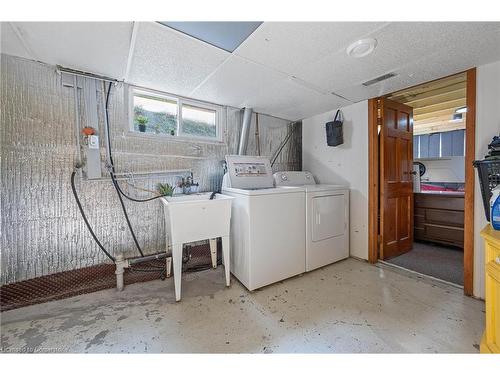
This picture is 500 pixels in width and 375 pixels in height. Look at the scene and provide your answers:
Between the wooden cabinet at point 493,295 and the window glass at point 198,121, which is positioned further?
the window glass at point 198,121

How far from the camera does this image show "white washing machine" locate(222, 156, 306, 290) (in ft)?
5.79

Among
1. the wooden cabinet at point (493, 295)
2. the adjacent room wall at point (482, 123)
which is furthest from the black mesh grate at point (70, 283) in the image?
the adjacent room wall at point (482, 123)

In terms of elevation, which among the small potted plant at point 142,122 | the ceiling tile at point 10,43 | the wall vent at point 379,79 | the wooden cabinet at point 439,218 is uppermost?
the ceiling tile at point 10,43

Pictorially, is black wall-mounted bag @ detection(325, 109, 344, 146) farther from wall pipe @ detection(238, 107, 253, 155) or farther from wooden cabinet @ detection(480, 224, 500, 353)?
wooden cabinet @ detection(480, 224, 500, 353)

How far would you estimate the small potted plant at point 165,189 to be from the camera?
6.86ft

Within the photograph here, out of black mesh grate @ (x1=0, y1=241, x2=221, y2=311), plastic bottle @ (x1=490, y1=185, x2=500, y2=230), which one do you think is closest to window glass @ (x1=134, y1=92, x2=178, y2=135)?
black mesh grate @ (x1=0, y1=241, x2=221, y2=311)

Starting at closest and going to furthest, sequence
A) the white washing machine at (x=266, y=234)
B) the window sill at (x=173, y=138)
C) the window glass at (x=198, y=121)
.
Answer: the white washing machine at (x=266, y=234) < the window sill at (x=173, y=138) < the window glass at (x=198, y=121)

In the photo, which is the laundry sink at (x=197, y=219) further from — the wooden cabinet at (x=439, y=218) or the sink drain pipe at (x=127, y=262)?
the wooden cabinet at (x=439, y=218)

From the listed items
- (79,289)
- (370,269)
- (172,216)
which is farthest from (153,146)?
(370,269)

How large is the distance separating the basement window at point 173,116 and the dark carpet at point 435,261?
2778mm

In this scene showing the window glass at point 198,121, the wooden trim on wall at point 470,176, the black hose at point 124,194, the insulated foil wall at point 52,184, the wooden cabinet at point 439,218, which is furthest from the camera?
the wooden cabinet at point 439,218

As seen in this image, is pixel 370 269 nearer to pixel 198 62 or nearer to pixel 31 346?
pixel 198 62

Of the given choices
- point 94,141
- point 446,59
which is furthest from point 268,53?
point 94,141

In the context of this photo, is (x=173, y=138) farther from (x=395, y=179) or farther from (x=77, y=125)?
(x=395, y=179)
